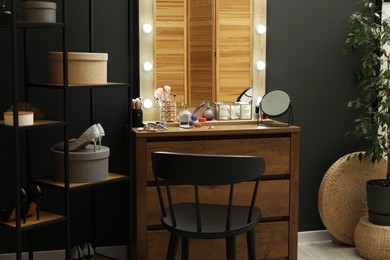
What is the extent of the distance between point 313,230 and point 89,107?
5.67ft

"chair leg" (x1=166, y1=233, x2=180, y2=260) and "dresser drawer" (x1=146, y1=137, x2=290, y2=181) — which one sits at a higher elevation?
"dresser drawer" (x1=146, y1=137, x2=290, y2=181)

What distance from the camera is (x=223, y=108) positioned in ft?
13.1

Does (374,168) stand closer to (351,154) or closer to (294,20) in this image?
(351,154)

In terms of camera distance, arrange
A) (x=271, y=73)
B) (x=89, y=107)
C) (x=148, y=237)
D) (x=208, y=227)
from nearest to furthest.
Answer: (x=208, y=227) < (x=148, y=237) < (x=89, y=107) < (x=271, y=73)

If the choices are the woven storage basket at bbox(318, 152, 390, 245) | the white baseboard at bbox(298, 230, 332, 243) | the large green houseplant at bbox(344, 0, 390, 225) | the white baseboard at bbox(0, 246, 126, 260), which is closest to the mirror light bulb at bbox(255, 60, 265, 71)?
the large green houseplant at bbox(344, 0, 390, 225)

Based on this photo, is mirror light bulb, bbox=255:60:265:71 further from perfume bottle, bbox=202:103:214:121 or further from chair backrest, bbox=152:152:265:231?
chair backrest, bbox=152:152:265:231

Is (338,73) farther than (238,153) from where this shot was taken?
Yes

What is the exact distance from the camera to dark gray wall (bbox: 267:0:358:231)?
13.7 feet

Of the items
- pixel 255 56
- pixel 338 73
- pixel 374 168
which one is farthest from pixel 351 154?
pixel 255 56

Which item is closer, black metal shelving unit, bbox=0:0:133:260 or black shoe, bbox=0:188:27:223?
black metal shelving unit, bbox=0:0:133:260

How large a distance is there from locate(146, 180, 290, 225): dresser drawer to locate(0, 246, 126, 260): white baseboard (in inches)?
21.3

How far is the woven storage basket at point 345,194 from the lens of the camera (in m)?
4.18

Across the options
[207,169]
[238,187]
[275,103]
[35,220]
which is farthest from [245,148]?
[35,220]

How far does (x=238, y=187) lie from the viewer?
369 centimetres
